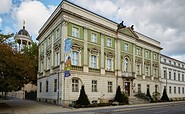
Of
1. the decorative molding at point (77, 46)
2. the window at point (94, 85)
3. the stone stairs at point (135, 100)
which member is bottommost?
the stone stairs at point (135, 100)

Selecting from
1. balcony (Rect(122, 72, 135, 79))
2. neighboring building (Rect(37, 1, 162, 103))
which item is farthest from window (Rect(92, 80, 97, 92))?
balcony (Rect(122, 72, 135, 79))

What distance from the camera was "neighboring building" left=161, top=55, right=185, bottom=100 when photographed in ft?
165

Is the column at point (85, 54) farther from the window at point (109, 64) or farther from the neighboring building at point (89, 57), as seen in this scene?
the window at point (109, 64)

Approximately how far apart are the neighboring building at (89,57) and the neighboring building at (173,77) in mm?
10172

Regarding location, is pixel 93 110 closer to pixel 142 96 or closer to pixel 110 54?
pixel 110 54

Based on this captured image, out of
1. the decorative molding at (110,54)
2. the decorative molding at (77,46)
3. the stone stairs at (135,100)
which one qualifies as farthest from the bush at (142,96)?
the decorative molding at (77,46)

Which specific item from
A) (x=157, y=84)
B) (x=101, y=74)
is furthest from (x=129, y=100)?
(x=157, y=84)

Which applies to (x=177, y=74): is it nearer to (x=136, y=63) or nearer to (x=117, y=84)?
(x=136, y=63)

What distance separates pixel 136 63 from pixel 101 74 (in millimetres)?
11085

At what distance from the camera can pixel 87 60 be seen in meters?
30.2

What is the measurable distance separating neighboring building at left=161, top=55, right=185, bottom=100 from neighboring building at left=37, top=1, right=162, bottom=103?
10.2 m

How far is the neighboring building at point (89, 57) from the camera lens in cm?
2835

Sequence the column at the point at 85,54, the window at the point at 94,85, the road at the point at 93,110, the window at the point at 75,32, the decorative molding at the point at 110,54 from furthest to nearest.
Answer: the decorative molding at the point at 110,54
the window at the point at 94,85
the column at the point at 85,54
the window at the point at 75,32
the road at the point at 93,110

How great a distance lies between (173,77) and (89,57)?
32.2 m
